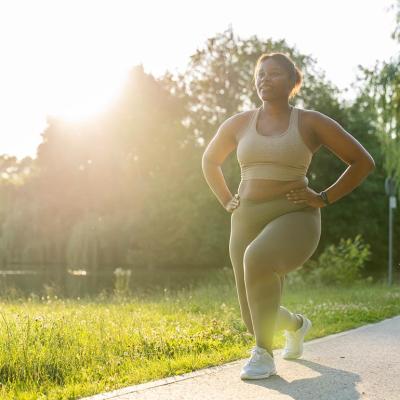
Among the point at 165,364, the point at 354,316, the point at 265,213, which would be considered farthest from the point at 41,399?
the point at 354,316

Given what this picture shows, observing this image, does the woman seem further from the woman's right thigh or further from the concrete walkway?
the concrete walkway

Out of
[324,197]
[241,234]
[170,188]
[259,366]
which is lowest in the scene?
[259,366]

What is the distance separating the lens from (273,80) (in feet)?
14.9

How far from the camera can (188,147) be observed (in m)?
34.8

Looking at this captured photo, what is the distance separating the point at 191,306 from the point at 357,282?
29.0 feet

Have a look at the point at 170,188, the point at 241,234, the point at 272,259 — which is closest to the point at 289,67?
the point at 241,234

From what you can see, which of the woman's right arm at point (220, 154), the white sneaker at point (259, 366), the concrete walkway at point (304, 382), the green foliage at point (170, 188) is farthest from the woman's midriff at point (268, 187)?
the green foliage at point (170, 188)

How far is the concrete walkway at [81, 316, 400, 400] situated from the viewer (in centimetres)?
394

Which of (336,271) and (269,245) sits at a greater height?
(269,245)

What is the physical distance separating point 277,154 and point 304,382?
1458 mm

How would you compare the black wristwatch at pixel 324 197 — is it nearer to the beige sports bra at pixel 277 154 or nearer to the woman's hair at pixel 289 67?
the beige sports bra at pixel 277 154

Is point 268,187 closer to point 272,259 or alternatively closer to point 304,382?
point 272,259

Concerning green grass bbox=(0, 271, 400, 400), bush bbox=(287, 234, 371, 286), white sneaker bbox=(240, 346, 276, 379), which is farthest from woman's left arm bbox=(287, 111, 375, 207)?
bush bbox=(287, 234, 371, 286)

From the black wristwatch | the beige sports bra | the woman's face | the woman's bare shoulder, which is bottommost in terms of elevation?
the black wristwatch
